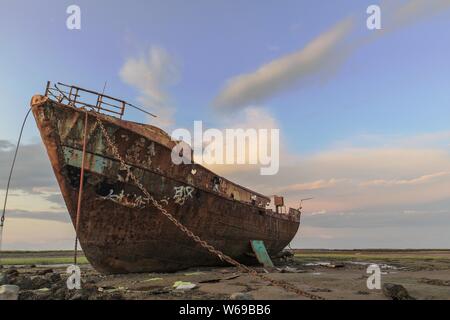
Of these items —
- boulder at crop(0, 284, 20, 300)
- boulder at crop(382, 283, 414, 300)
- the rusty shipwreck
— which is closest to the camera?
boulder at crop(0, 284, 20, 300)

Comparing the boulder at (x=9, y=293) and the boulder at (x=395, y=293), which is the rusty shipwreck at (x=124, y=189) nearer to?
the boulder at (x=9, y=293)

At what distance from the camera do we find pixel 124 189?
10.1 meters

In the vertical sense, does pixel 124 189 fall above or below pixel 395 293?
above

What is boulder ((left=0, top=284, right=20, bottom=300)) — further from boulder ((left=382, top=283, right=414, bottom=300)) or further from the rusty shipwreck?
boulder ((left=382, top=283, right=414, bottom=300))

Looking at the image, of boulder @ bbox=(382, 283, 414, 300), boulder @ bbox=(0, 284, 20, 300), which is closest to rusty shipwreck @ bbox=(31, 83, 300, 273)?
boulder @ bbox=(0, 284, 20, 300)

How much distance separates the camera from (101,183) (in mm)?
9773

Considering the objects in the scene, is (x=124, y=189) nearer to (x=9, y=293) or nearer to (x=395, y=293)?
(x=9, y=293)

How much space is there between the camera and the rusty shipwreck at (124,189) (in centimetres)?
955

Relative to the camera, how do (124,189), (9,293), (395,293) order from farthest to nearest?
1. (124,189)
2. (395,293)
3. (9,293)

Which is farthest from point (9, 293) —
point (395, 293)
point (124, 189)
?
point (395, 293)

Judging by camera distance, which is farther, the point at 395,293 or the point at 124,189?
the point at 124,189

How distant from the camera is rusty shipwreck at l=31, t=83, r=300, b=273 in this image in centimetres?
955
